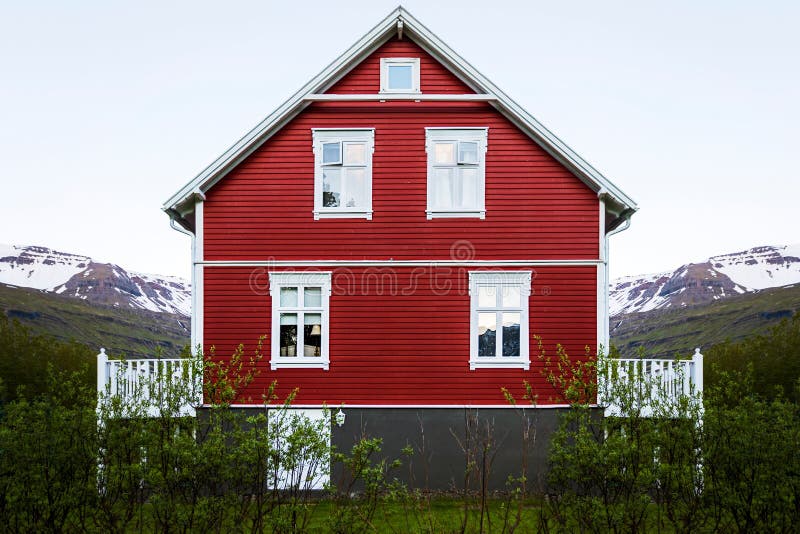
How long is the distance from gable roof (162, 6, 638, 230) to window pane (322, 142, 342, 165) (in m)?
1.05

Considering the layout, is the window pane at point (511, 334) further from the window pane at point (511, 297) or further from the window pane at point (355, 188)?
the window pane at point (355, 188)

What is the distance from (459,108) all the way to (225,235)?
20.0ft

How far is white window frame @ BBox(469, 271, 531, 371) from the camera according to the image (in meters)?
17.0

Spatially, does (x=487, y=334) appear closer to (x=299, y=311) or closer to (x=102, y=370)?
(x=299, y=311)

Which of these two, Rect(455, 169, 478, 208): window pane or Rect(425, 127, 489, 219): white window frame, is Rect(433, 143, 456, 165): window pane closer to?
Rect(425, 127, 489, 219): white window frame

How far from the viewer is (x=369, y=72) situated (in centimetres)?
1770

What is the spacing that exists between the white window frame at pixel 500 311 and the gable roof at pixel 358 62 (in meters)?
2.68

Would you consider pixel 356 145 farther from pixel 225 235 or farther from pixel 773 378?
pixel 773 378

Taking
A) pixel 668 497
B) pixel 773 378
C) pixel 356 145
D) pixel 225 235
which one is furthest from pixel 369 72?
pixel 773 378

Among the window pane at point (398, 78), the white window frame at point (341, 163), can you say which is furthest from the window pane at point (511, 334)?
the window pane at point (398, 78)

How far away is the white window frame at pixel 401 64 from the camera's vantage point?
17.7 metres

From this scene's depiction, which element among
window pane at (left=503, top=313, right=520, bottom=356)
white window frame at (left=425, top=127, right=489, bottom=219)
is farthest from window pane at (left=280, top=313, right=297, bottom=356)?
window pane at (left=503, top=313, right=520, bottom=356)

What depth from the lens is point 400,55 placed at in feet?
58.2

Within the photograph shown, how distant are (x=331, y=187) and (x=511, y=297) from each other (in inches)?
189
